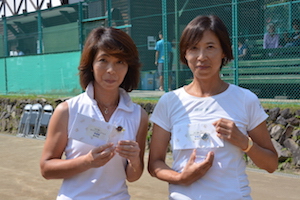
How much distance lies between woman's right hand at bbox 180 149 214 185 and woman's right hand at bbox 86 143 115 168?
375 millimetres

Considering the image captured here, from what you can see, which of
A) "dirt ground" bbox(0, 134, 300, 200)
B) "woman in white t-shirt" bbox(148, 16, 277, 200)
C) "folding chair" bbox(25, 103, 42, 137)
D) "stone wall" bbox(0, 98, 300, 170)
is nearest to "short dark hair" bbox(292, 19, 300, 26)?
"stone wall" bbox(0, 98, 300, 170)

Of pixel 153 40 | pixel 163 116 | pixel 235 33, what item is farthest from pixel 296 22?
pixel 163 116

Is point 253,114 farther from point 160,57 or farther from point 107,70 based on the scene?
point 160,57

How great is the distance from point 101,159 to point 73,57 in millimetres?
9052

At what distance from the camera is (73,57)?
10969 millimetres

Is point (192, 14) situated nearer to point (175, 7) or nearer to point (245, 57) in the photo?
point (175, 7)

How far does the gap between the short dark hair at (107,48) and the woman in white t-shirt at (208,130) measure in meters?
0.30

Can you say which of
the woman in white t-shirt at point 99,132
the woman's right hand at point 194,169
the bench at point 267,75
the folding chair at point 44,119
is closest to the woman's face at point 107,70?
the woman in white t-shirt at point 99,132

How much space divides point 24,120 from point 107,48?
9.30 meters

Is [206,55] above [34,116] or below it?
above

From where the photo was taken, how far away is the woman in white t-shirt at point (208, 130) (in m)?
2.16

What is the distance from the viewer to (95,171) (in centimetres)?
232

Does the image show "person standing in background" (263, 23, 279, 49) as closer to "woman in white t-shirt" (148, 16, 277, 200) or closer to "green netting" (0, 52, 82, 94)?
"green netting" (0, 52, 82, 94)

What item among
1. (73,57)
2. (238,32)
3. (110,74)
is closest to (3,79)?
(73,57)
